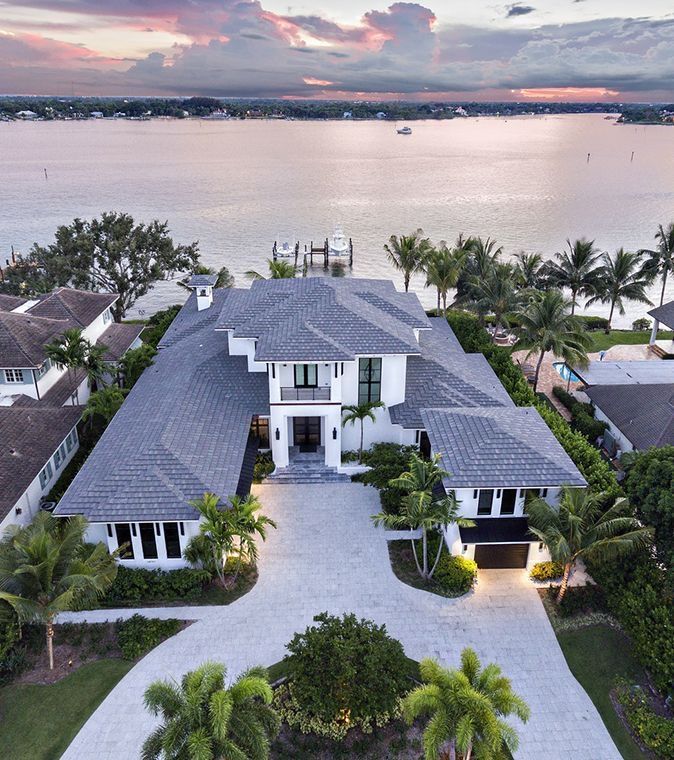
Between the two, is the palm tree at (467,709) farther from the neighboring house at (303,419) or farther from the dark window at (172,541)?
the dark window at (172,541)

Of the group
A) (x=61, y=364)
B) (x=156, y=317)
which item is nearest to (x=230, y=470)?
(x=61, y=364)

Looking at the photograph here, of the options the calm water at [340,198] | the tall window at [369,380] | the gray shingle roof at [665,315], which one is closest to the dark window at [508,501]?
the tall window at [369,380]

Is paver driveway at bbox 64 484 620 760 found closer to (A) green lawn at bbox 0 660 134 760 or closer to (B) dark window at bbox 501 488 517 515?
(A) green lawn at bbox 0 660 134 760

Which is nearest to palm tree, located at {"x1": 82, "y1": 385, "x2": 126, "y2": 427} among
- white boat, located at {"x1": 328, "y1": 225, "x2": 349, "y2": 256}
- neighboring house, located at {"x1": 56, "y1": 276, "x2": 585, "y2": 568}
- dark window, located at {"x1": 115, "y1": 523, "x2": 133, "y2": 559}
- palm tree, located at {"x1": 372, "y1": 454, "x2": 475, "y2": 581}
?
neighboring house, located at {"x1": 56, "y1": 276, "x2": 585, "y2": 568}

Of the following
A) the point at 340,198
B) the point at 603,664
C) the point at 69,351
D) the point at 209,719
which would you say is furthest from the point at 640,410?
the point at 340,198

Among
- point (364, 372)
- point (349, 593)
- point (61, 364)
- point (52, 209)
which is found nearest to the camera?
point (349, 593)

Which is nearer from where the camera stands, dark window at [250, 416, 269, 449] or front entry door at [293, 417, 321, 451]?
dark window at [250, 416, 269, 449]

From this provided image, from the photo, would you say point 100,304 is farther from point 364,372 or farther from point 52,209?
point 52,209
